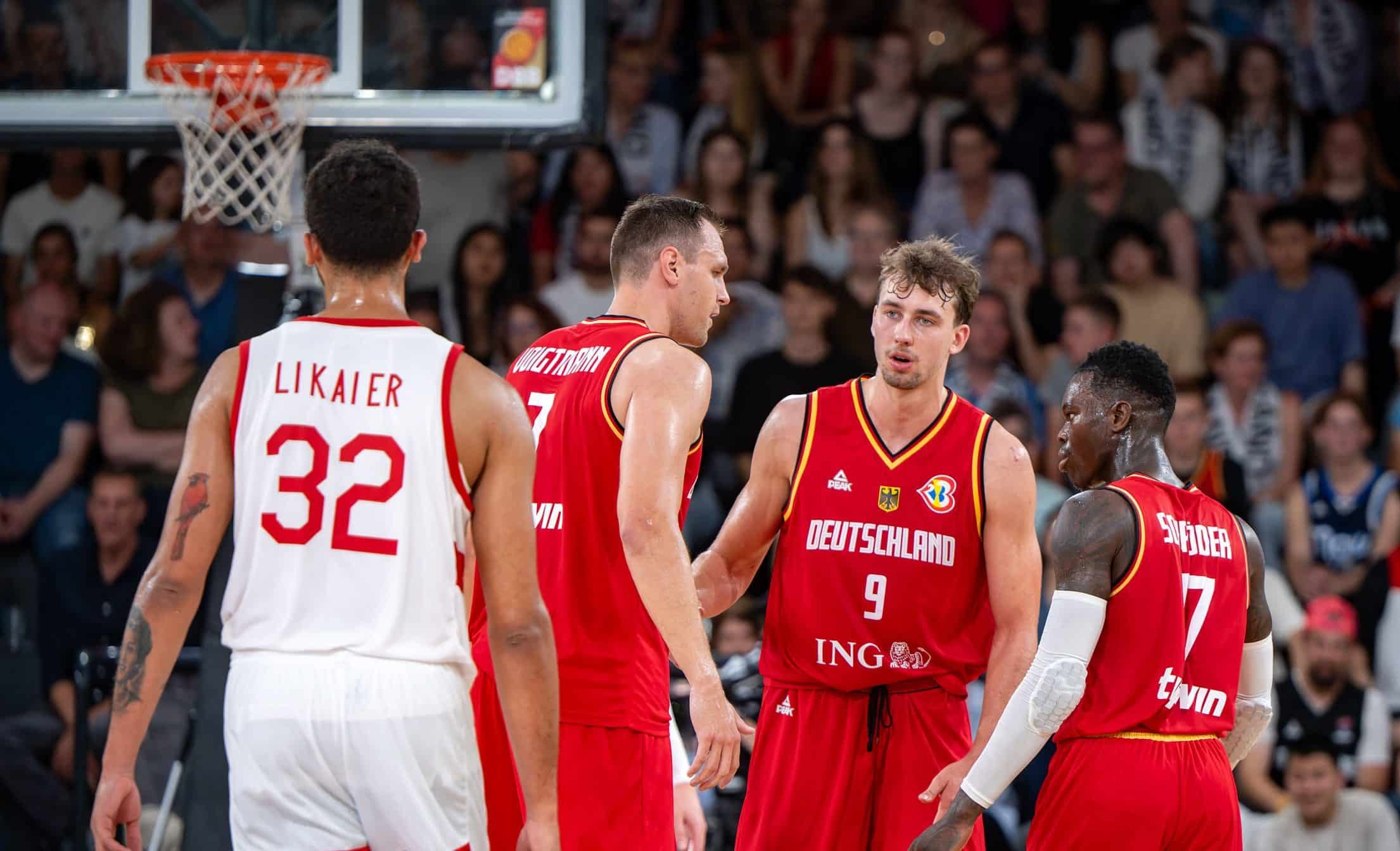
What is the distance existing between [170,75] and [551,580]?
351cm

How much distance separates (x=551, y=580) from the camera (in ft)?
16.2

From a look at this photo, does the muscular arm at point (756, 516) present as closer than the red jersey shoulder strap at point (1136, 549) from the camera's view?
No

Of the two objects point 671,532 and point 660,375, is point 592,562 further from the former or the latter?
point 660,375

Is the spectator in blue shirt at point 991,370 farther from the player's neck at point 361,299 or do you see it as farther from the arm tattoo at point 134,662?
the arm tattoo at point 134,662

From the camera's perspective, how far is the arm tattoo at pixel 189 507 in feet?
12.6

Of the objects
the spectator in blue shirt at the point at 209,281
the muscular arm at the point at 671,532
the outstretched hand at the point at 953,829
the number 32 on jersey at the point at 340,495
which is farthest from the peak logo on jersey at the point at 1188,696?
the spectator in blue shirt at the point at 209,281

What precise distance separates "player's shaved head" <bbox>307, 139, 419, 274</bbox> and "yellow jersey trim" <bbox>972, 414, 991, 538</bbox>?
79.1 inches

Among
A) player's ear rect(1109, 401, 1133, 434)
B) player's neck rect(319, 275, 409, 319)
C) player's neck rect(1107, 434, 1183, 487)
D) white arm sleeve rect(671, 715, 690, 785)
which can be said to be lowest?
white arm sleeve rect(671, 715, 690, 785)

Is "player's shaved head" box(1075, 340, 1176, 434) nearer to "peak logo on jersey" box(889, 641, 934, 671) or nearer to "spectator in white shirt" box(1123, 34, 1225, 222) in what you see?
"peak logo on jersey" box(889, 641, 934, 671)

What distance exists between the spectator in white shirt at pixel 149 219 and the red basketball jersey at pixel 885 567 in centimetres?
596

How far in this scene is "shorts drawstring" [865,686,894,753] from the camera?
16.7 feet

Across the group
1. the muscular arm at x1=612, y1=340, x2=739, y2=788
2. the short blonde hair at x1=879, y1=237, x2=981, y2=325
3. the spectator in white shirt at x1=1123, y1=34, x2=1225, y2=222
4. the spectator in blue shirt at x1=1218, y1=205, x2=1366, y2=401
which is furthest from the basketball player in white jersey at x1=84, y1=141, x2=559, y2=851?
the spectator in white shirt at x1=1123, y1=34, x2=1225, y2=222

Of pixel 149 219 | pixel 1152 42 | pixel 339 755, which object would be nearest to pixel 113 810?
pixel 339 755

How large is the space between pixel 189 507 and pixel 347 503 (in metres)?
0.38
